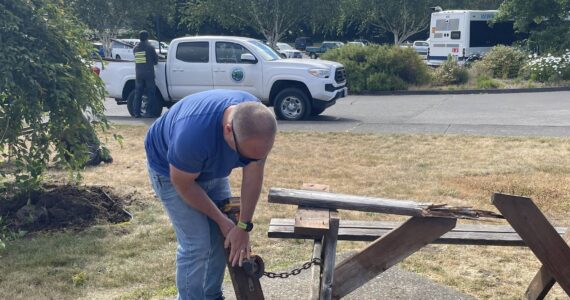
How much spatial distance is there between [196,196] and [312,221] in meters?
0.68

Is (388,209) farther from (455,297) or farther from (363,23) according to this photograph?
(363,23)

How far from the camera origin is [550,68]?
20797mm

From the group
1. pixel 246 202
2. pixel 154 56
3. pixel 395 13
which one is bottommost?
pixel 246 202

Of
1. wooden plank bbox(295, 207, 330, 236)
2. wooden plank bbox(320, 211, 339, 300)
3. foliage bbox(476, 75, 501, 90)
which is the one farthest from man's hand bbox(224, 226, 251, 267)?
foliage bbox(476, 75, 501, 90)

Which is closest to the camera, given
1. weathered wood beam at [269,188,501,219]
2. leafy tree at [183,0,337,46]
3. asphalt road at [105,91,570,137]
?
weathered wood beam at [269,188,501,219]

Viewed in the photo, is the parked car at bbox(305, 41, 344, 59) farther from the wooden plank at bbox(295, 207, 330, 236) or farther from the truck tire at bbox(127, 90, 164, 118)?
the wooden plank at bbox(295, 207, 330, 236)

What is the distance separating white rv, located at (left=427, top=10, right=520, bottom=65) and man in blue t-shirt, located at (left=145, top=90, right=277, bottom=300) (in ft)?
81.3

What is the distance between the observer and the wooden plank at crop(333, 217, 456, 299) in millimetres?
3764

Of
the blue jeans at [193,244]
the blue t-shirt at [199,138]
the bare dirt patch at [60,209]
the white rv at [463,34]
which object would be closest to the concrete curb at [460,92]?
the white rv at [463,34]

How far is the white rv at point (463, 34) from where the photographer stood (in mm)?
27453

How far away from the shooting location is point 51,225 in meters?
6.23

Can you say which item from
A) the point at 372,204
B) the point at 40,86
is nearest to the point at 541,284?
the point at 372,204

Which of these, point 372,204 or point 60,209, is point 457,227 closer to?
point 372,204

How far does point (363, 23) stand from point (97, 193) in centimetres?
4177
